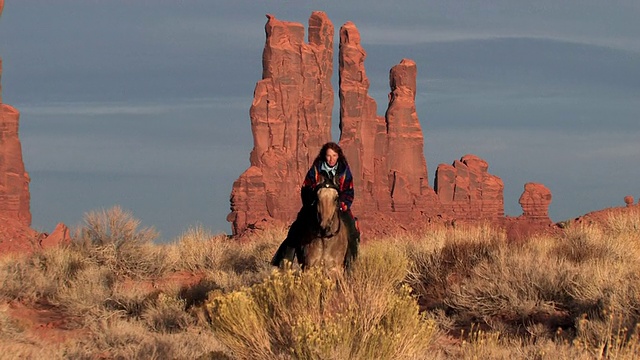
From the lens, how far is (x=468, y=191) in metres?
114

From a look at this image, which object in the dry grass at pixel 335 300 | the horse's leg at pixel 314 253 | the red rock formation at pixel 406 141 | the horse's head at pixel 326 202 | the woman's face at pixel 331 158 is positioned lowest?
the dry grass at pixel 335 300

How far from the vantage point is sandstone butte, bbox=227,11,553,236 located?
328 ft

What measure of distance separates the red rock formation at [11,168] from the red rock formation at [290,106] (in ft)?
88.3

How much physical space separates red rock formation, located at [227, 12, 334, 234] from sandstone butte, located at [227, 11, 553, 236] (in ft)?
0.36

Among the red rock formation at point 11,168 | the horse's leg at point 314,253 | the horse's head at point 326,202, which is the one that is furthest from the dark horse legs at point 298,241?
the red rock formation at point 11,168

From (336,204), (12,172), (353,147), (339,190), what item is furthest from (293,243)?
(353,147)

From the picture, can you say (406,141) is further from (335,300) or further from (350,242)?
(335,300)

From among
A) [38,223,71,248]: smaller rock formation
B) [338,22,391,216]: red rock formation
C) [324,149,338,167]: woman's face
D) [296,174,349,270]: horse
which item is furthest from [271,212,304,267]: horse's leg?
[338,22,391,216]: red rock formation

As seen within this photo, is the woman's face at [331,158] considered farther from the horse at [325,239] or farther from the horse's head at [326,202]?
the horse's head at [326,202]

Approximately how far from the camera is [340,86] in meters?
112

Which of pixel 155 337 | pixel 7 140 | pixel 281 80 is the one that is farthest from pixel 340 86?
pixel 155 337

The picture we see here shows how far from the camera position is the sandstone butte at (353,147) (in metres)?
100

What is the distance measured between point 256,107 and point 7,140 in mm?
34251

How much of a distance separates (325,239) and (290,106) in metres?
93.3
